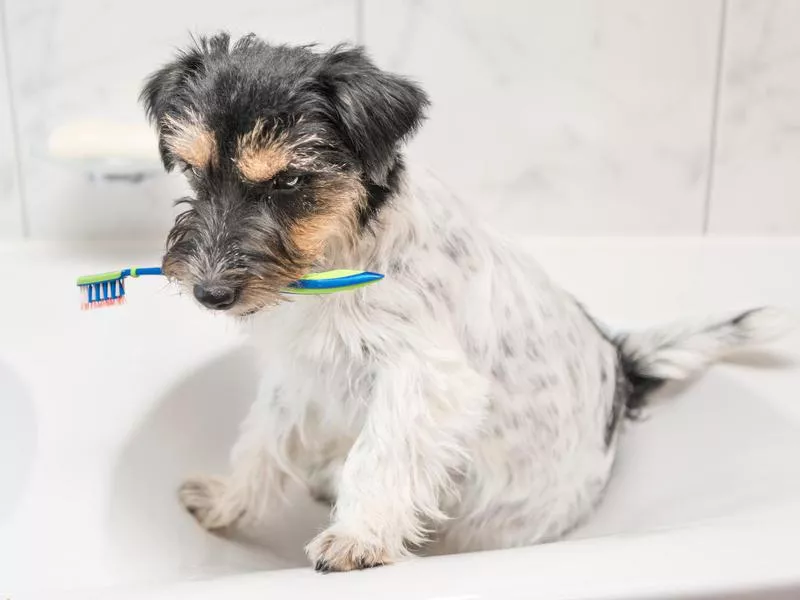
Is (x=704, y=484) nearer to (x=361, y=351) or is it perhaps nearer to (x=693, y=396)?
(x=693, y=396)

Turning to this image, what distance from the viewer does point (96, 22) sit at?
1.39 meters

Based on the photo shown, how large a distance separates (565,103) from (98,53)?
86 cm

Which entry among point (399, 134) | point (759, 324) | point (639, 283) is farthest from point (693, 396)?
point (399, 134)

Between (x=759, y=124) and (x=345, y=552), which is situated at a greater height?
(x=759, y=124)

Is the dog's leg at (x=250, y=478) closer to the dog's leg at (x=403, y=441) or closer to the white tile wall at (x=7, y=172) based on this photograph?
the dog's leg at (x=403, y=441)

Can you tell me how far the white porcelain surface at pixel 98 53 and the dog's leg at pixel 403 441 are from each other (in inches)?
30.6

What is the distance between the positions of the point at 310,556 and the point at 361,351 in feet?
0.75

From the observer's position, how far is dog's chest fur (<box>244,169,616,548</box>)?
90 cm

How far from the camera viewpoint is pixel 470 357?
3.16 ft

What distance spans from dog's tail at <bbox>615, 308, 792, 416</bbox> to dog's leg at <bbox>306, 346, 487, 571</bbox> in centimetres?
36

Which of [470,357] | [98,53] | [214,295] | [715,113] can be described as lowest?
[470,357]

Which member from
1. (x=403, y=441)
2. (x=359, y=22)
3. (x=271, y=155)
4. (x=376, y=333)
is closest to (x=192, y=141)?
(x=271, y=155)

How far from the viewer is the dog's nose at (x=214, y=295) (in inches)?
30.2

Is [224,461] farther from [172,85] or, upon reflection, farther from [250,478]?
[172,85]
